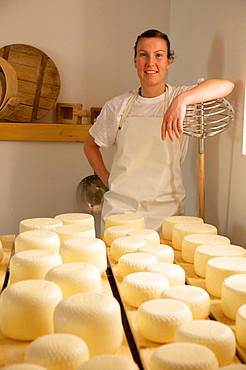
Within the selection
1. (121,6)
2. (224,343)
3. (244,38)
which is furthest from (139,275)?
(121,6)

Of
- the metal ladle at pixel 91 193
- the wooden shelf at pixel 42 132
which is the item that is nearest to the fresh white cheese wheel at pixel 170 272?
the metal ladle at pixel 91 193

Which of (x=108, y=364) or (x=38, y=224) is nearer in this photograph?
(x=108, y=364)

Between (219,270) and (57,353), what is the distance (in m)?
0.69

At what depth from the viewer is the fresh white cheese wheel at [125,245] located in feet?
6.12

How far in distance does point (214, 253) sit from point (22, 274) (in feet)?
2.17

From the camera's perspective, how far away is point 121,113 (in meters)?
2.78

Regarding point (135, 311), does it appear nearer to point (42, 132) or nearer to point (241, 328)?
point (241, 328)

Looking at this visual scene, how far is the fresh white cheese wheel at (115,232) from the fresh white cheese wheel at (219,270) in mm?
510

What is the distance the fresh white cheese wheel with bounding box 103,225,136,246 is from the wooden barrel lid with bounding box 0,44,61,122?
1.71 m

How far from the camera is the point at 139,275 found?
5.09 feet

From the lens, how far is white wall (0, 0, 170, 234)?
364cm

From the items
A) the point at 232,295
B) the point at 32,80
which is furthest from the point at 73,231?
the point at 32,80

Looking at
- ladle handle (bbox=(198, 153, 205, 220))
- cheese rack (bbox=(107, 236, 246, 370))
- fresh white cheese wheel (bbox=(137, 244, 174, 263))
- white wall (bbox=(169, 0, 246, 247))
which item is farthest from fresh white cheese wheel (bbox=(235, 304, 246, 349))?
ladle handle (bbox=(198, 153, 205, 220))

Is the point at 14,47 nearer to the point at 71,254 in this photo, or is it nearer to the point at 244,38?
the point at 244,38
